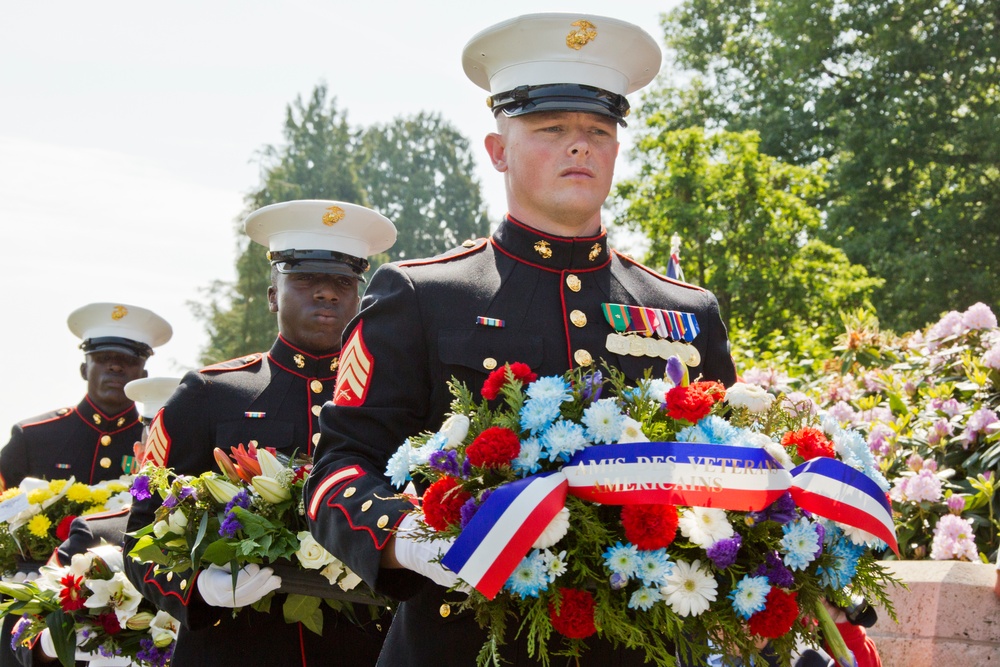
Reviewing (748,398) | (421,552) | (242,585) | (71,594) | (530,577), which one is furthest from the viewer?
(71,594)

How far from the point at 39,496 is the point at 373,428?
14.2 ft

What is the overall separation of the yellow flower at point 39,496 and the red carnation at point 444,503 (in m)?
4.84

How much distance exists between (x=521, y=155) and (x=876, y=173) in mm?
24271

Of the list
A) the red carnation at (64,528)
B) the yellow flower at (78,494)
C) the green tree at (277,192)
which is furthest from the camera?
the green tree at (277,192)

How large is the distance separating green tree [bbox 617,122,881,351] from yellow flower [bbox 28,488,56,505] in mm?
16917

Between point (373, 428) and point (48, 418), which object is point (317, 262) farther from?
point (48, 418)

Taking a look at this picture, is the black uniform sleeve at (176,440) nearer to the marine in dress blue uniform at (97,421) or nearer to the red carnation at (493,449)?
the red carnation at (493,449)

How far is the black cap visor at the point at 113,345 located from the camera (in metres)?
8.31

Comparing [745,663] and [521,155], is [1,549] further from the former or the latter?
[745,663]

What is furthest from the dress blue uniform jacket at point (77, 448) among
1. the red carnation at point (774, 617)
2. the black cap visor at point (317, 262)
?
the red carnation at point (774, 617)

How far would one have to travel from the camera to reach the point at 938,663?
181 inches

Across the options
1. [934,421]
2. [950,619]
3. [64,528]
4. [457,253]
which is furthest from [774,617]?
[64,528]

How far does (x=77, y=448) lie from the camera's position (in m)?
8.48

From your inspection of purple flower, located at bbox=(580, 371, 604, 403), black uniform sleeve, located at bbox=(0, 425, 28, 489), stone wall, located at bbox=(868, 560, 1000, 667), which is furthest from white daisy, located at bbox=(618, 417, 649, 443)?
black uniform sleeve, located at bbox=(0, 425, 28, 489)
